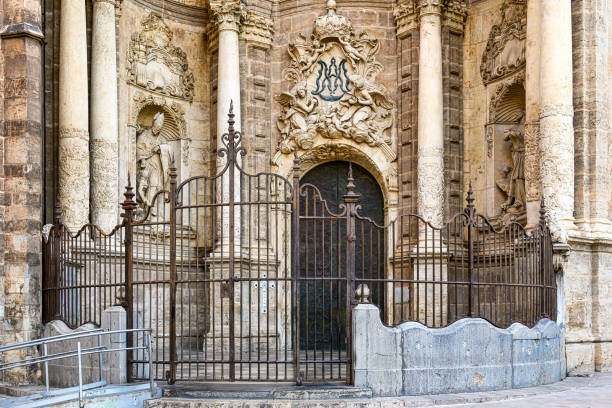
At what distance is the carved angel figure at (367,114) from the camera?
1773cm

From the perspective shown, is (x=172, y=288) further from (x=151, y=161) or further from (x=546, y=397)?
(x=151, y=161)

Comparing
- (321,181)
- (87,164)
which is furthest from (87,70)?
(321,181)

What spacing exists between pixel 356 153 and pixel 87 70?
→ 584 centimetres

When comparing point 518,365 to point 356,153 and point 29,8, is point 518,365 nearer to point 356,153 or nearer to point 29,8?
point 356,153

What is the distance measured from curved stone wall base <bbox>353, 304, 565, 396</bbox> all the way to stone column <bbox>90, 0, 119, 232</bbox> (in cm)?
635

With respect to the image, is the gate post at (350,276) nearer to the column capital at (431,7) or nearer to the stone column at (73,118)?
the stone column at (73,118)

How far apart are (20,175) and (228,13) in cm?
620

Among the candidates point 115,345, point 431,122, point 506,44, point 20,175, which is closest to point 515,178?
point 431,122

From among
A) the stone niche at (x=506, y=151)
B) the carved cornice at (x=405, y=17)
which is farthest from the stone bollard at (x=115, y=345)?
the carved cornice at (x=405, y=17)

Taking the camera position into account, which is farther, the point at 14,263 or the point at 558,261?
the point at 558,261

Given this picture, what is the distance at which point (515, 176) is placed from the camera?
16.3m

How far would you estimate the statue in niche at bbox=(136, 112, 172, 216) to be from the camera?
17.0m

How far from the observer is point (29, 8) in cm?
1325

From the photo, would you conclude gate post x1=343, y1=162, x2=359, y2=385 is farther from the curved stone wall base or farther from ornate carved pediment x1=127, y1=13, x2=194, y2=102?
ornate carved pediment x1=127, y1=13, x2=194, y2=102
